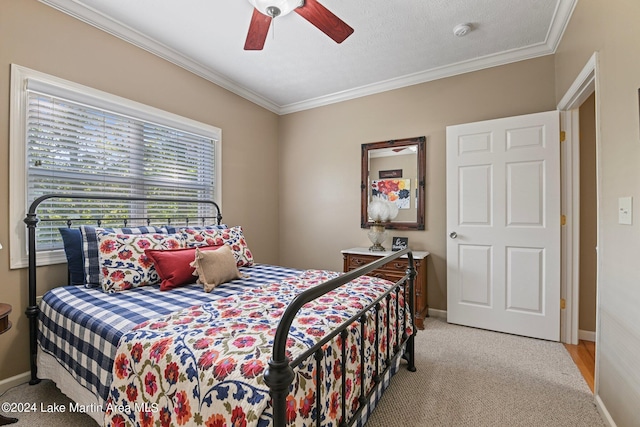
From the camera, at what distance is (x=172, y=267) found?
82.0 inches

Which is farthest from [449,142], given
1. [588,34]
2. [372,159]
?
[588,34]

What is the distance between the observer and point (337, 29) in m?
1.95

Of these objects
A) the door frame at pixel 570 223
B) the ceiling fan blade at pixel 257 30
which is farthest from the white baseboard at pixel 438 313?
the ceiling fan blade at pixel 257 30

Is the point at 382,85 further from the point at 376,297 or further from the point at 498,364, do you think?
the point at 498,364

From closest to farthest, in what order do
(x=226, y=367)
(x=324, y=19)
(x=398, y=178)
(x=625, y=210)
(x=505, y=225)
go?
1. (x=226, y=367)
2. (x=625, y=210)
3. (x=324, y=19)
4. (x=505, y=225)
5. (x=398, y=178)

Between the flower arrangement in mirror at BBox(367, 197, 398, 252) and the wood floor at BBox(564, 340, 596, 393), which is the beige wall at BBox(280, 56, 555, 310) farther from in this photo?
the wood floor at BBox(564, 340, 596, 393)

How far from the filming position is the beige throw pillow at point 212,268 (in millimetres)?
2080

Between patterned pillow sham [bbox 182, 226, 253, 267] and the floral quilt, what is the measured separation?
0.99 m

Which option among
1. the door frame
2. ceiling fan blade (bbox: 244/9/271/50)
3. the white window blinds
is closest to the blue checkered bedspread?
the white window blinds

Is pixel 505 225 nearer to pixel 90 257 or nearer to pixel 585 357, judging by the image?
pixel 585 357

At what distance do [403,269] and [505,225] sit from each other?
1.02 metres

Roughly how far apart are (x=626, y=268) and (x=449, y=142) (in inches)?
74.4

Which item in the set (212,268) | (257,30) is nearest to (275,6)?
(257,30)

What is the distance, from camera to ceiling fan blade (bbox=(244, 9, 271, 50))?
188 cm
